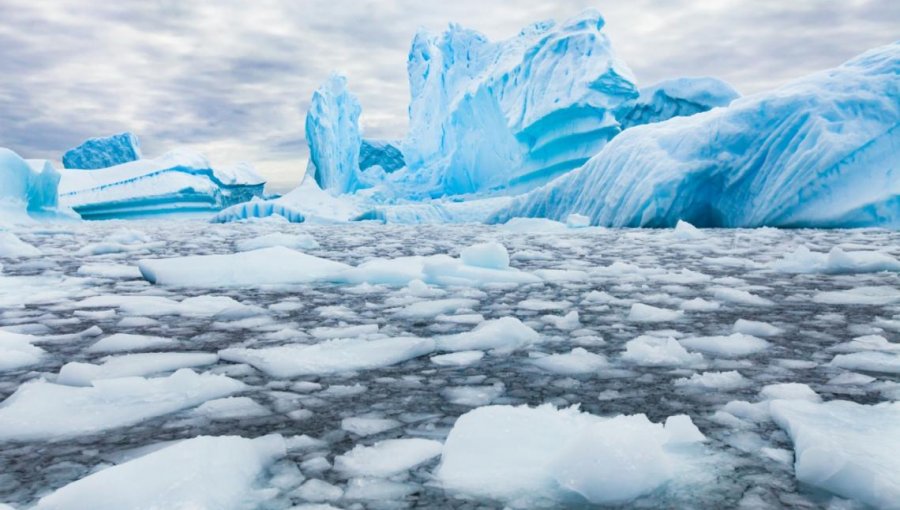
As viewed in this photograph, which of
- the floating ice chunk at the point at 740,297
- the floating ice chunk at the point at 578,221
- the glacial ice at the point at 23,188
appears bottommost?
the floating ice chunk at the point at 740,297

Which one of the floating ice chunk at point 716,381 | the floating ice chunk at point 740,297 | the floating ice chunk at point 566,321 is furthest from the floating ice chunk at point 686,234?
the floating ice chunk at point 716,381

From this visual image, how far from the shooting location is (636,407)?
5.40 ft

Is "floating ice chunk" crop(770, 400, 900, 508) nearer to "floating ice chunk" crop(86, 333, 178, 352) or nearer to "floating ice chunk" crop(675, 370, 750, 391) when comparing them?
"floating ice chunk" crop(675, 370, 750, 391)

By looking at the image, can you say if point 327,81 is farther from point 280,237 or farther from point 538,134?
point 280,237

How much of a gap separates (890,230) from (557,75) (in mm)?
12771

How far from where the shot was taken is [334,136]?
3120 cm

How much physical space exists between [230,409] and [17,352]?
106 cm

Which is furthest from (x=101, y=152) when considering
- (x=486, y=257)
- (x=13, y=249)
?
(x=486, y=257)

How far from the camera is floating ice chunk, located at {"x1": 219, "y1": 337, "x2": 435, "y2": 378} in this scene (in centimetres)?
203

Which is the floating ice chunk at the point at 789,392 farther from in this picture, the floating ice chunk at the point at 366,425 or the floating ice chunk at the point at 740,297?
the floating ice chunk at the point at 740,297

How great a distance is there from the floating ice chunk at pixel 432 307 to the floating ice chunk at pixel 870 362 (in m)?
1.67

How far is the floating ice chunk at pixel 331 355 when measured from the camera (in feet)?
6.67

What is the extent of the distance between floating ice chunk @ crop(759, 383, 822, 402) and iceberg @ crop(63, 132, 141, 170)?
4354 cm

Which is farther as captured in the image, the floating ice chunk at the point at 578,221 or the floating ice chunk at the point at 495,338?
the floating ice chunk at the point at 578,221
